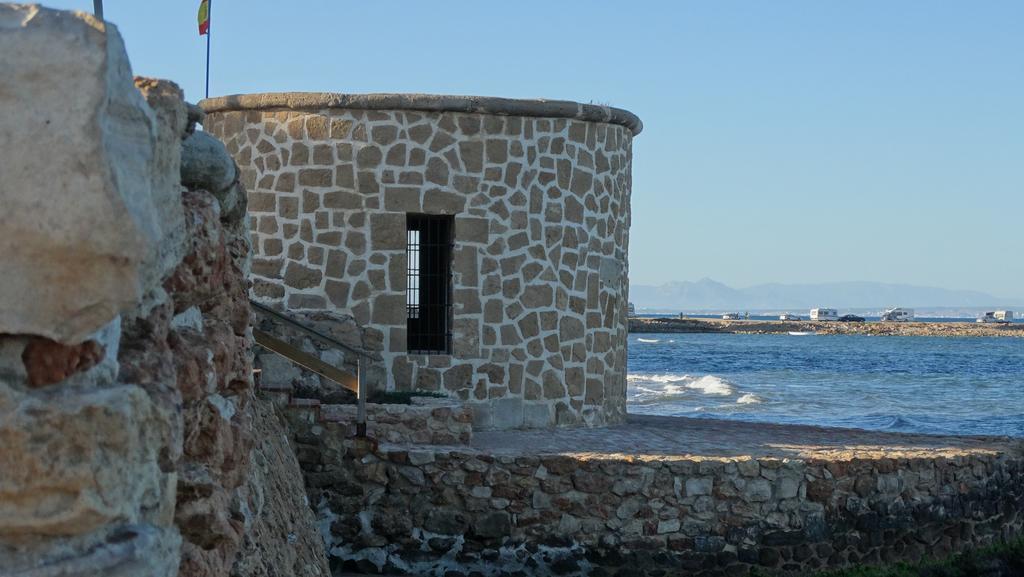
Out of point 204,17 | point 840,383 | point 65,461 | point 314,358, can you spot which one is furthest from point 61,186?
point 840,383

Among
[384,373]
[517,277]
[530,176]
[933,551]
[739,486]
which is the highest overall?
[530,176]

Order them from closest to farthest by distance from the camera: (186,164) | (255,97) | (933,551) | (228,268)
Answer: (186,164) < (228,268) < (933,551) < (255,97)

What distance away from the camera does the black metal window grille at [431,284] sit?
13.6 metres

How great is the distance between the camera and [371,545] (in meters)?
11.0

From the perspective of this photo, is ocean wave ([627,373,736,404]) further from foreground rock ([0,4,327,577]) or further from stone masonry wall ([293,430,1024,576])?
foreground rock ([0,4,327,577])

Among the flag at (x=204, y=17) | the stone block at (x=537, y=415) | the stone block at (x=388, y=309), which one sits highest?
the flag at (x=204, y=17)

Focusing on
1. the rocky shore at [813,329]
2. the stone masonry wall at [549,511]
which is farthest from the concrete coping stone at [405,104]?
the rocky shore at [813,329]

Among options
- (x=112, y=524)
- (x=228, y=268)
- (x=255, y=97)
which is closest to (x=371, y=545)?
(x=255, y=97)

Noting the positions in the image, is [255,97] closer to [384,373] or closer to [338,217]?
[338,217]

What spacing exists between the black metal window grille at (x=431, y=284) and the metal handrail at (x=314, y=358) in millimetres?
2501

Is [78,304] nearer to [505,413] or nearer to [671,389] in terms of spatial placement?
[505,413]

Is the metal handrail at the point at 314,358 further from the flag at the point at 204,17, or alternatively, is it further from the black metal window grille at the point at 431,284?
the flag at the point at 204,17

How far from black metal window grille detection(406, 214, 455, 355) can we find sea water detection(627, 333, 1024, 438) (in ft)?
49.2

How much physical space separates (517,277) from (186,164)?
32.4 ft
